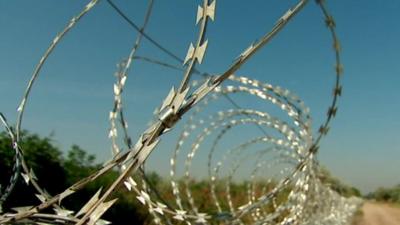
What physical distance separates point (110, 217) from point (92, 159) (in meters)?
1.85

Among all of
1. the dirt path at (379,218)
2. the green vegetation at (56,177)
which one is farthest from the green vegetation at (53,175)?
the dirt path at (379,218)

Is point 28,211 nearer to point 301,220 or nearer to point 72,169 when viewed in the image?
point 301,220

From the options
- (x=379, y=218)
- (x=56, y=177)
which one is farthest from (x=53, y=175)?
(x=379, y=218)

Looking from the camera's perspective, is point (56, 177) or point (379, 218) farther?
point (379, 218)

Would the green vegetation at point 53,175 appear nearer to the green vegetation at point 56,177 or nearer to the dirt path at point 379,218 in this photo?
the green vegetation at point 56,177

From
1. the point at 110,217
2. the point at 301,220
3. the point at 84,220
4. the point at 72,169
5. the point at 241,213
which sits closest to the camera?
the point at 84,220

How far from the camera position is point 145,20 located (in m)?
4.29

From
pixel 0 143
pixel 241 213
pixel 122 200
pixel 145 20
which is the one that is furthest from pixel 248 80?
pixel 122 200

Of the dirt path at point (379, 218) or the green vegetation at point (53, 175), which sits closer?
the green vegetation at point (53, 175)

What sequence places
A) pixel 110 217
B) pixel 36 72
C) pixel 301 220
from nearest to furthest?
pixel 36 72
pixel 301 220
pixel 110 217

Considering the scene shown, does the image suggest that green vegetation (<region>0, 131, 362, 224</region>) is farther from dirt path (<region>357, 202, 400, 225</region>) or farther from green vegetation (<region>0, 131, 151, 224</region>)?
dirt path (<region>357, 202, 400, 225</region>)

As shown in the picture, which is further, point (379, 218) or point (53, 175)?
point (379, 218)

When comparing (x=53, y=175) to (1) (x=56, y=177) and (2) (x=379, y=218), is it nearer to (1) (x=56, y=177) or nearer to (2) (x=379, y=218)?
(1) (x=56, y=177)

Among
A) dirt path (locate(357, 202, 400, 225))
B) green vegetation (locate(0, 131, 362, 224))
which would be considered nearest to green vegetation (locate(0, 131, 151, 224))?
green vegetation (locate(0, 131, 362, 224))
